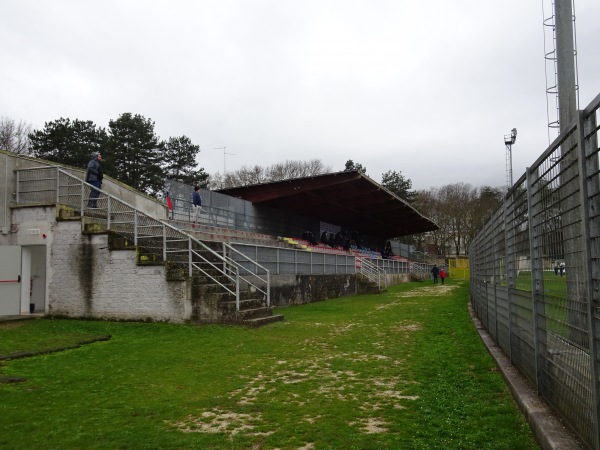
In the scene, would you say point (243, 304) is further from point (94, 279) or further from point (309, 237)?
point (309, 237)

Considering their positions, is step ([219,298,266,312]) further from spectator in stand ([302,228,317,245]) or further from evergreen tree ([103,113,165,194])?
evergreen tree ([103,113,165,194])

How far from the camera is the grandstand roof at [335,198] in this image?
31.6m

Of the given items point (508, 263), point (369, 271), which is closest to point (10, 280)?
point (508, 263)

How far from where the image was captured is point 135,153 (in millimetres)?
49938

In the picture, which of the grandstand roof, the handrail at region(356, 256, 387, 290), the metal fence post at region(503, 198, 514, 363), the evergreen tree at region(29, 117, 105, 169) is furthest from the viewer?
the evergreen tree at region(29, 117, 105, 169)

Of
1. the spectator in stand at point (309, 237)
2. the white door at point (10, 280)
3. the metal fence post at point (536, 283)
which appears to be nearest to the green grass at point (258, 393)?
the metal fence post at point (536, 283)

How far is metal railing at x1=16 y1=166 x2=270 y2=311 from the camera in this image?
1287cm

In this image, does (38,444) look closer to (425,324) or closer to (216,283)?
(216,283)

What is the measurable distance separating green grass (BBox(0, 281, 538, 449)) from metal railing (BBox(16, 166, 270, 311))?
8.81ft

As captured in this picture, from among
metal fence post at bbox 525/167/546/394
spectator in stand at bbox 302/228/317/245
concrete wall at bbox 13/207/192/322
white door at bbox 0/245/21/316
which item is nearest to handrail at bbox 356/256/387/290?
spectator in stand at bbox 302/228/317/245

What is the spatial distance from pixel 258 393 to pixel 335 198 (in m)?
30.2

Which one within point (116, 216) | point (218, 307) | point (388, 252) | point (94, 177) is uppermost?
point (94, 177)

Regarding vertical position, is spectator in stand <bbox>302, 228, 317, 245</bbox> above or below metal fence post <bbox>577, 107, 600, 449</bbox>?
above

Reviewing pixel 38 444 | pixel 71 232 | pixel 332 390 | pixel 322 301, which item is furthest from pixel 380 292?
pixel 38 444
